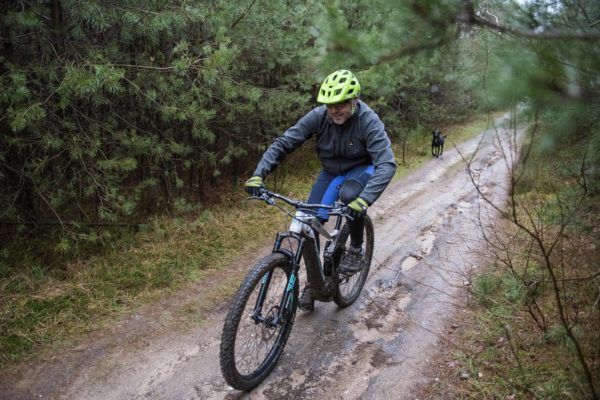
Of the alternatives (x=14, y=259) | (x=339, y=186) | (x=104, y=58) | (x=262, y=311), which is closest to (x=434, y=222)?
(x=339, y=186)

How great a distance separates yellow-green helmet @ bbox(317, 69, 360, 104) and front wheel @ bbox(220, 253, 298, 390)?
1420 mm

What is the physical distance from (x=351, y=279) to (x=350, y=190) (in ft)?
4.75

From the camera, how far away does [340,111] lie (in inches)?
150

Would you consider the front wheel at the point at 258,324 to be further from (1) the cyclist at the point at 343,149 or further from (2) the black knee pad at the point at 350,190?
(2) the black knee pad at the point at 350,190

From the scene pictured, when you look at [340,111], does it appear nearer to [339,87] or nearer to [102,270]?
[339,87]

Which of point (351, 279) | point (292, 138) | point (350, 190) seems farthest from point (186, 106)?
point (351, 279)

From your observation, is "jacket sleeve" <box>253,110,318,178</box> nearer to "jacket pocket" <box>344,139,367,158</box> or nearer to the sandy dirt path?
"jacket pocket" <box>344,139,367,158</box>

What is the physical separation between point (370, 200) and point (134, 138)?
9.89 feet

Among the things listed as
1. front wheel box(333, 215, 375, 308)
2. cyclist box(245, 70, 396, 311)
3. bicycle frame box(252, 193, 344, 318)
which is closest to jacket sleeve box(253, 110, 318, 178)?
cyclist box(245, 70, 396, 311)

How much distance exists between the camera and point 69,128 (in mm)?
4680

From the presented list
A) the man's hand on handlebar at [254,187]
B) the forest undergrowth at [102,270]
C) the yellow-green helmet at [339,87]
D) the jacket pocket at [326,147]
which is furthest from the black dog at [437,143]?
the man's hand on handlebar at [254,187]

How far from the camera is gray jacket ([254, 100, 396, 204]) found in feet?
12.8

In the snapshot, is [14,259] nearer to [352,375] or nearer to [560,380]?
[352,375]

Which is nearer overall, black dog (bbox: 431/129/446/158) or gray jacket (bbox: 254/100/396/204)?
gray jacket (bbox: 254/100/396/204)
